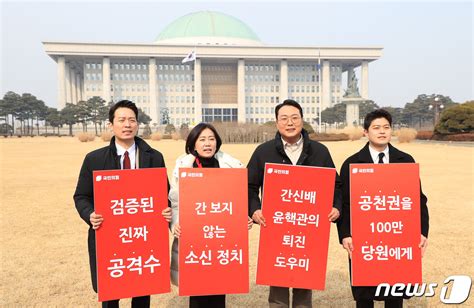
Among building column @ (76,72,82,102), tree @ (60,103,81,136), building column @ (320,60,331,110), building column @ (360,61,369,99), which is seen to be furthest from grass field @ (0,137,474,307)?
building column @ (76,72,82,102)

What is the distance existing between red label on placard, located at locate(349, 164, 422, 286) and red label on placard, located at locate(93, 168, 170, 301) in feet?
5.33

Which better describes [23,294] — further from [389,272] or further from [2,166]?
[2,166]

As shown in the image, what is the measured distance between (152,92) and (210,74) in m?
14.2

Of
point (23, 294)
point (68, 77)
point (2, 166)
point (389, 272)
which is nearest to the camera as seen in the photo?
point (389, 272)

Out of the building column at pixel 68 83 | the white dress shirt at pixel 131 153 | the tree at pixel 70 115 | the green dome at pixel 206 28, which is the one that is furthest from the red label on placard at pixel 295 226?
the green dome at pixel 206 28

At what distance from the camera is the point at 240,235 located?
3381mm

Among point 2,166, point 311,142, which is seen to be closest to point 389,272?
point 311,142

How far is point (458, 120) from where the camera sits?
1275 inches

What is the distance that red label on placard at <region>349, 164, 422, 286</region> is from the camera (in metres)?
3.33

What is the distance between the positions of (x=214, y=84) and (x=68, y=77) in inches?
1263

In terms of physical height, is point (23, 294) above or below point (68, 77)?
below

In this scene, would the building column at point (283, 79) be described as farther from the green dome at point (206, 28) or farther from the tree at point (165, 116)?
the tree at point (165, 116)

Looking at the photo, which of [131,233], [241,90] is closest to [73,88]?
[241,90]

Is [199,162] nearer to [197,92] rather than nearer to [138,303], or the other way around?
[138,303]
